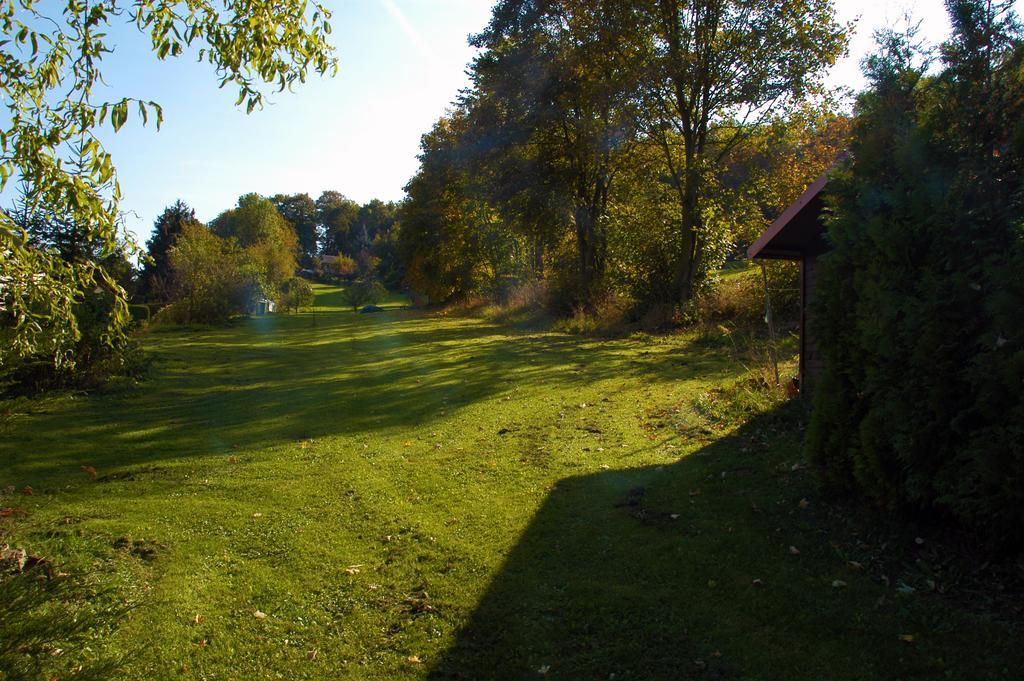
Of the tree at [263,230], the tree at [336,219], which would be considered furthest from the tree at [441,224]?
the tree at [336,219]

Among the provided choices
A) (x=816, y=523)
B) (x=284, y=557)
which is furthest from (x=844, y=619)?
(x=284, y=557)

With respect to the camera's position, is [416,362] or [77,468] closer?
[77,468]

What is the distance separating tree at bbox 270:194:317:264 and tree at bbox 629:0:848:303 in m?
119

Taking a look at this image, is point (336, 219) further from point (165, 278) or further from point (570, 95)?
point (570, 95)

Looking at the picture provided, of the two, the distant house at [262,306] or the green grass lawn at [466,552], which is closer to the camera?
the green grass lawn at [466,552]

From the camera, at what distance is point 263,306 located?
42.9m

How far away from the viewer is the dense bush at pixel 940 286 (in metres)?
3.82

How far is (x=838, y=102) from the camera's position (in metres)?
19.5

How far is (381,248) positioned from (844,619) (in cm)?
9711

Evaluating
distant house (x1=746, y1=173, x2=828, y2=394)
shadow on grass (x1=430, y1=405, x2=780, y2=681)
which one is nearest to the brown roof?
distant house (x1=746, y1=173, x2=828, y2=394)

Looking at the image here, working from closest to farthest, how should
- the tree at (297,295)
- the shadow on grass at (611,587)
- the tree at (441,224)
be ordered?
1. the shadow on grass at (611,587)
2. the tree at (441,224)
3. the tree at (297,295)

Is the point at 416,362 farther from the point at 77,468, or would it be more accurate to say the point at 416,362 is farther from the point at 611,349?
the point at 77,468

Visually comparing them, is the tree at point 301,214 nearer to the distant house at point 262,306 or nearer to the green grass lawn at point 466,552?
the distant house at point 262,306

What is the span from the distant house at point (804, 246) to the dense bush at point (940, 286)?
2.56 meters
